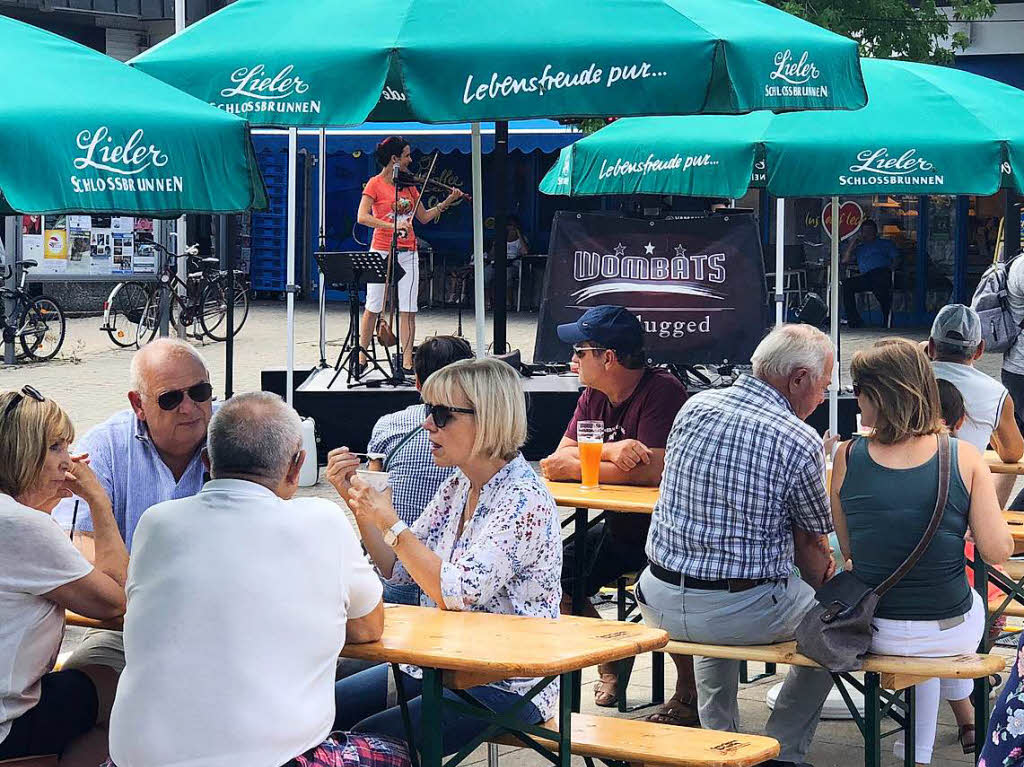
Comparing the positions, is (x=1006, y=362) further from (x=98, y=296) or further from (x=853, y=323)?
(x=98, y=296)

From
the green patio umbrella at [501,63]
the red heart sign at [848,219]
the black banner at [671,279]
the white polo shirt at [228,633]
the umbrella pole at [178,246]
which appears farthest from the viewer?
the red heart sign at [848,219]

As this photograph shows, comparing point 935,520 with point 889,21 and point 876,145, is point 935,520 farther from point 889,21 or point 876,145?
point 889,21

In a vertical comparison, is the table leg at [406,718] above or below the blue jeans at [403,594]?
below

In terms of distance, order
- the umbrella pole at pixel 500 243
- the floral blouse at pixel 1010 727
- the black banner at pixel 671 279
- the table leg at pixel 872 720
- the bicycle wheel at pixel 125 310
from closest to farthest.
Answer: the floral blouse at pixel 1010 727
the table leg at pixel 872 720
the umbrella pole at pixel 500 243
the black banner at pixel 671 279
the bicycle wheel at pixel 125 310

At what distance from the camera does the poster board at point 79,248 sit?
66.4ft

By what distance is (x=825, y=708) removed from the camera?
5770 mm

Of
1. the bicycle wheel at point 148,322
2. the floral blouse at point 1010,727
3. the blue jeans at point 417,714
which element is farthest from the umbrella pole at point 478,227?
the bicycle wheel at point 148,322

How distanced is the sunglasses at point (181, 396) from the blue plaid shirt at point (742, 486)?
1.50m

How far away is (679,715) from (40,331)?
12.2 m

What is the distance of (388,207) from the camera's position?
42.2ft

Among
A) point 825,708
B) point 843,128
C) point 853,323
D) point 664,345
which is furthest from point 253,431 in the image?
point 853,323

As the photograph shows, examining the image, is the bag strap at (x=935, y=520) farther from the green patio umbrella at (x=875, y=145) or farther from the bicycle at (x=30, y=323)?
the bicycle at (x=30, y=323)

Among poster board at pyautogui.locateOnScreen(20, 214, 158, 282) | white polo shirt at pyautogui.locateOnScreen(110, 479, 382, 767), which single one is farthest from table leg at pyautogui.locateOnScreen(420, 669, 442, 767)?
poster board at pyautogui.locateOnScreen(20, 214, 158, 282)

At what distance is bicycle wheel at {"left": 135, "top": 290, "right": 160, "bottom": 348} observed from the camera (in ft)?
58.4
